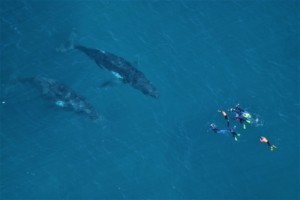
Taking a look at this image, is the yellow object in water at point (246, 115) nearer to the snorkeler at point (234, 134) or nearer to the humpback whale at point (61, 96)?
the snorkeler at point (234, 134)

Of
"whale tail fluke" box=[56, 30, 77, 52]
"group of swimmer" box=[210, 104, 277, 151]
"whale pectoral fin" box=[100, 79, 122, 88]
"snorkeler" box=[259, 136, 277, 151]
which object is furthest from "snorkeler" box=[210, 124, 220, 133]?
"whale tail fluke" box=[56, 30, 77, 52]

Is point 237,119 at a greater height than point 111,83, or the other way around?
point 237,119

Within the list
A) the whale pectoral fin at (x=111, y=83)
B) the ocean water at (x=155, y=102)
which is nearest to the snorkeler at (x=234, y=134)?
the ocean water at (x=155, y=102)

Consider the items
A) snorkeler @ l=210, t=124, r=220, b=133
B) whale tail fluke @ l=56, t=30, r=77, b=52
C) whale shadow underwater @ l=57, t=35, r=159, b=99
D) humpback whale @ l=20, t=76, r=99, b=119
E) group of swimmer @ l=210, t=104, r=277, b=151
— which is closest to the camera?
group of swimmer @ l=210, t=104, r=277, b=151

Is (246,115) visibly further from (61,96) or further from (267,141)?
(61,96)

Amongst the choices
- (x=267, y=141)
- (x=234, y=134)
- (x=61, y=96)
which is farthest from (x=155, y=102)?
(x=267, y=141)

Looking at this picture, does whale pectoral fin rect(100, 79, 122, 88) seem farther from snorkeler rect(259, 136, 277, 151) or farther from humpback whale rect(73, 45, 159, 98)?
snorkeler rect(259, 136, 277, 151)

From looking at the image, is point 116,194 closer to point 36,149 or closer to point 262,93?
point 36,149

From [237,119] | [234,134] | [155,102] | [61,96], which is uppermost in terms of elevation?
[237,119]
